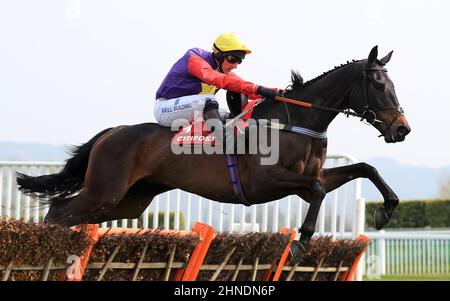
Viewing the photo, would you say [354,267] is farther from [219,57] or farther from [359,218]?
[219,57]

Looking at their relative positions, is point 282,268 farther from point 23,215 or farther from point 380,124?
point 23,215

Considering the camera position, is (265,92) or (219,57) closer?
(265,92)

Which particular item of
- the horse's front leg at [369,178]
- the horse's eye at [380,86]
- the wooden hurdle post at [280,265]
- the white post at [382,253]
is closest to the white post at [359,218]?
the wooden hurdle post at [280,265]

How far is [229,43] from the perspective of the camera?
24.3 feet

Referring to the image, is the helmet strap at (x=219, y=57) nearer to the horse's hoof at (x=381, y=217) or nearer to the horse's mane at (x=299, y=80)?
the horse's mane at (x=299, y=80)

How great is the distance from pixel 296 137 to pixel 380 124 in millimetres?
643

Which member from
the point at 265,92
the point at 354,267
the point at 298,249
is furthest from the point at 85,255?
the point at 354,267

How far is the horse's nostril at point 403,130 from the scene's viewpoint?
22.8 feet

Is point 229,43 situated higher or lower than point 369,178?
higher

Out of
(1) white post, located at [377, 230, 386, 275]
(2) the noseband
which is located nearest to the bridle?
(2) the noseband

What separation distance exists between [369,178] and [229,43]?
1545 mm

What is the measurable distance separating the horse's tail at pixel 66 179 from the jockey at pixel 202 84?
84 cm

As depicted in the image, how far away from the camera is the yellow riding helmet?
741 cm

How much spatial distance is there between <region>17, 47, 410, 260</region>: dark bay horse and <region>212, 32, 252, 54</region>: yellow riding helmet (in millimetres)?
502
